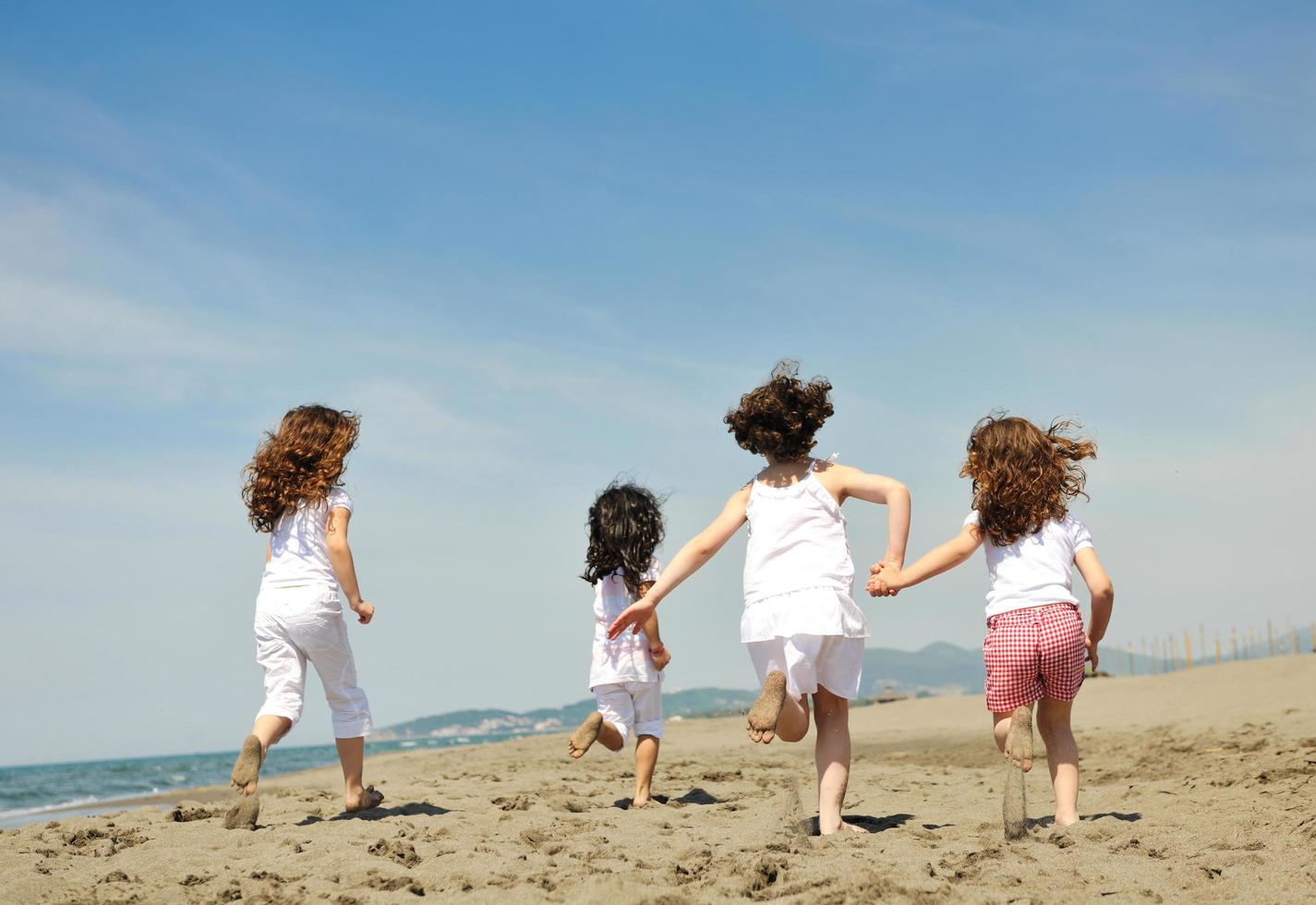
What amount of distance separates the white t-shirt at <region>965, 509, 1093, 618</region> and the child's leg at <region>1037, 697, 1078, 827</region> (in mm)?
468

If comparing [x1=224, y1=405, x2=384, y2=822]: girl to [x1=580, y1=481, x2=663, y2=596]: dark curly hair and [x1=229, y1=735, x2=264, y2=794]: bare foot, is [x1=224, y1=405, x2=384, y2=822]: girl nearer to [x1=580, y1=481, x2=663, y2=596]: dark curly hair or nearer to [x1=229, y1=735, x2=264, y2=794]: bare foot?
[x1=229, y1=735, x2=264, y2=794]: bare foot

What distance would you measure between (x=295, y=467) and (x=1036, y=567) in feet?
12.5

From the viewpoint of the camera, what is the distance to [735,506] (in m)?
5.12

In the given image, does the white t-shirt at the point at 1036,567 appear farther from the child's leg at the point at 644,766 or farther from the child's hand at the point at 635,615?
the child's leg at the point at 644,766

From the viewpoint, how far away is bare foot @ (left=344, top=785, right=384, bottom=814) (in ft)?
18.9

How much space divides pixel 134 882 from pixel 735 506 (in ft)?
9.61

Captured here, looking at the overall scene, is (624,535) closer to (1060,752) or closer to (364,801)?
(364,801)

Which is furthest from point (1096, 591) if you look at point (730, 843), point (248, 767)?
point (248, 767)

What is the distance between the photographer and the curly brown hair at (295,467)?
5.67 m

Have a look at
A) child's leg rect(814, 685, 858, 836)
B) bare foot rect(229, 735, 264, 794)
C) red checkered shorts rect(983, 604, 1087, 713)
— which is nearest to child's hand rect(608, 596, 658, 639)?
child's leg rect(814, 685, 858, 836)

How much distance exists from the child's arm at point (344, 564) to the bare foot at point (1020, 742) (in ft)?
10.4

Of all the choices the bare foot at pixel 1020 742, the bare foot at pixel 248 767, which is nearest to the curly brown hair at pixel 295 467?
the bare foot at pixel 248 767

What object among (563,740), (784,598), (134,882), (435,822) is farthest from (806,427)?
(563,740)

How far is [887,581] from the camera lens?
15.6ft
